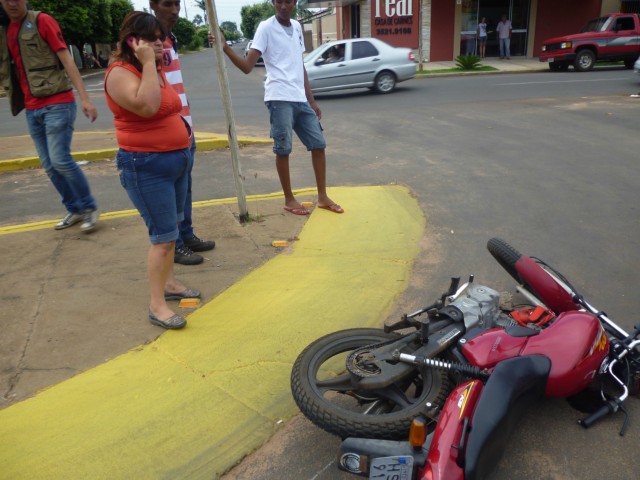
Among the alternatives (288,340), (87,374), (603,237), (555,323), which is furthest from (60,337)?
(603,237)

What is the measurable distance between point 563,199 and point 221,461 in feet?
14.8

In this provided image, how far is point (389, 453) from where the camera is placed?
6.39ft

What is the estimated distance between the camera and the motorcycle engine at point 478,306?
263 cm

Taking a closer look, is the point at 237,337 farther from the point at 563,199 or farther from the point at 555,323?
the point at 563,199

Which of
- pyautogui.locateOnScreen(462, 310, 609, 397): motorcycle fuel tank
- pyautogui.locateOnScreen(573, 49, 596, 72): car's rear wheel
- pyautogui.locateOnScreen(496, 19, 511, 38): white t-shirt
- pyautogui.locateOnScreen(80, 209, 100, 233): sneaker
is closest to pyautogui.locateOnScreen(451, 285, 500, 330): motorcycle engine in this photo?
pyautogui.locateOnScreen(462, 310, 609, 397): motorcycle fuel tank

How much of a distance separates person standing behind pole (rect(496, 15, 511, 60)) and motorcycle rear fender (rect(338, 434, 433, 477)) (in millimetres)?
25184

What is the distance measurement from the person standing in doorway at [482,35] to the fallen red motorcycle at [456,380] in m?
23.5

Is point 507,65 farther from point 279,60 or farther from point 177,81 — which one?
point 177,81

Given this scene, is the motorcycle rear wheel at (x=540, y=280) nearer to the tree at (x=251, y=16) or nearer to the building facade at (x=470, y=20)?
the building facade at (x=470, y=20)

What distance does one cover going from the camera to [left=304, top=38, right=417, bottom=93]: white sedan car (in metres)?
14.5

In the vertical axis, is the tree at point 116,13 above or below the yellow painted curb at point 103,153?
above

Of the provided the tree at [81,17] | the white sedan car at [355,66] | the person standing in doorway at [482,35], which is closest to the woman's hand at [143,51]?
the white sedan car at [355,66]

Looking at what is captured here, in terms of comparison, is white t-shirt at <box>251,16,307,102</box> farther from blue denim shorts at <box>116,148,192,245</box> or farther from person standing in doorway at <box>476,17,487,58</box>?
person standing in doorway at <box>476,17,487,58</box>

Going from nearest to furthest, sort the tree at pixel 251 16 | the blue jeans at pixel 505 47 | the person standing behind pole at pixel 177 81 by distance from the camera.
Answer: the person standing behind pole at pixel 177 81 → the blue jeans at pixel 505 47 → the tree at pixel 251 16
